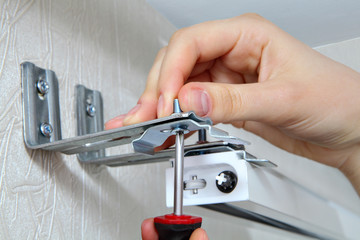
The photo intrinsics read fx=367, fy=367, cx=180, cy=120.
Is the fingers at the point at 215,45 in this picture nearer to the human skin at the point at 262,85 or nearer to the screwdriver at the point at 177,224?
the human skin at the point at 262,85

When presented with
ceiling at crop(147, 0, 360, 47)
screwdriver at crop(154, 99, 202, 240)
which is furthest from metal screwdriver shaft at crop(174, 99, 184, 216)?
ceiling at crop(147, 0, 360, 47)

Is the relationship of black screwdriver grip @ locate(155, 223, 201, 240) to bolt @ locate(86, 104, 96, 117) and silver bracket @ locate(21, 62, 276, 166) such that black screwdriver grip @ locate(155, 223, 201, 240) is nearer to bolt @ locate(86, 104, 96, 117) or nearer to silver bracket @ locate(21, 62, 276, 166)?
silver bracket @ locate(21, 62, 276, 166)

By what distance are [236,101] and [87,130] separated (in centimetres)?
18

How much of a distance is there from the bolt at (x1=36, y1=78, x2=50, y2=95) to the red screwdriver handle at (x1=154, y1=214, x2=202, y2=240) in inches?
7.8

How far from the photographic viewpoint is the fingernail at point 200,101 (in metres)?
0.34

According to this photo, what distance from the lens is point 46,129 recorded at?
365 millimetres

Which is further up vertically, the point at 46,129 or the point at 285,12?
the point at 285,12

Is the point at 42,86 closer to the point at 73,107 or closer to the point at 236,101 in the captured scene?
the point at 73,107

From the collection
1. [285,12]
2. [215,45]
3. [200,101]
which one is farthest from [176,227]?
[285,12]

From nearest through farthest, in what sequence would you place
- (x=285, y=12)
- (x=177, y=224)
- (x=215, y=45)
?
(x=177, y=224) < (x=215, y=45) < (x=285, y=12)

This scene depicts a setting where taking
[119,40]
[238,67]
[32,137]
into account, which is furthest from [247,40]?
[32,137]

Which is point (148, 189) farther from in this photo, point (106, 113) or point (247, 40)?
point (247, 40)

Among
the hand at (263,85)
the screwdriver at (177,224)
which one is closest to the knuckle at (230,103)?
the hand at (263,85)

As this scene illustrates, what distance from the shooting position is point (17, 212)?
33cm
